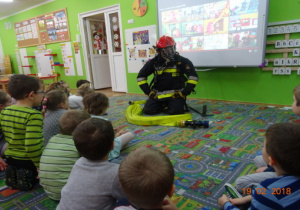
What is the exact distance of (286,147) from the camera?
78cm

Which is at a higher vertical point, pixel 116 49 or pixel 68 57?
pixel 116 49

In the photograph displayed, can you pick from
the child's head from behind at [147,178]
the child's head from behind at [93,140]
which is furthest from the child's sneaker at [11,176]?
the child's head from behind at [147,178]

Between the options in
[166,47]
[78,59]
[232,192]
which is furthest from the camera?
[78,59]

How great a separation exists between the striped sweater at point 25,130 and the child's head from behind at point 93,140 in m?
0.57

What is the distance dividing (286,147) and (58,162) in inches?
47.5

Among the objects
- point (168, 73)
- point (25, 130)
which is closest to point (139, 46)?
point (168, 73)

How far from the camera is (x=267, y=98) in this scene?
345cm

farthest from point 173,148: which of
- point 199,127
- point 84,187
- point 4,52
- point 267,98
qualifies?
point 4,52

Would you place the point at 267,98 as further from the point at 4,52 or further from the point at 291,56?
the point at 4,52

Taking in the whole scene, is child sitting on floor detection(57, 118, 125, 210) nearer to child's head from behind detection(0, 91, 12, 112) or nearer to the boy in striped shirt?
the boy in striped shirt

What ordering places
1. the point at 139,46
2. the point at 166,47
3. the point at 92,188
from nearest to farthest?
1. the point at 92,188
2. the point at 166,47
3. the point at 139,46

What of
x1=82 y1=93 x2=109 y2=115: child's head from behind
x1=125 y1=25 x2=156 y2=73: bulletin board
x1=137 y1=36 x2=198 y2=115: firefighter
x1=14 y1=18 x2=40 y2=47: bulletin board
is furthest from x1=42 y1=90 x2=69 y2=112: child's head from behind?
x1=14 y1=18 x2=40 y2=47: bulletin board

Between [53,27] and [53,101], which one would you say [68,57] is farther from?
[53,101]

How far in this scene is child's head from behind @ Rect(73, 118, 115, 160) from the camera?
40.1 inches
